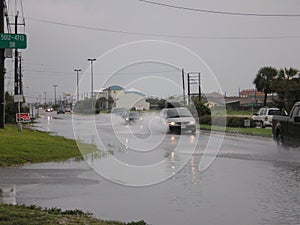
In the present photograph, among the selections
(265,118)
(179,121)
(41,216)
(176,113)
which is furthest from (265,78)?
(41,216)

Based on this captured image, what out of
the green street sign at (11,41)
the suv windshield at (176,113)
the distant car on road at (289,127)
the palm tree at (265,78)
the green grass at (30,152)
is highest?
the palm tree at (265,78)

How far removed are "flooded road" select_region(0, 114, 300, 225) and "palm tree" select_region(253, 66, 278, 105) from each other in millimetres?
50014

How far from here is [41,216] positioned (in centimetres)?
757

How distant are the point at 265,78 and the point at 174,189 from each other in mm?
58342

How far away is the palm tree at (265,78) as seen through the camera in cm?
6594

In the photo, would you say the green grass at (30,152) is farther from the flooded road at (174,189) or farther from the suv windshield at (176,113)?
the suv windshield at (176,113)

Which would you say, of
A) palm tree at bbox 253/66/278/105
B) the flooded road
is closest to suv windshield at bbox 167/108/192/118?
the flooded road

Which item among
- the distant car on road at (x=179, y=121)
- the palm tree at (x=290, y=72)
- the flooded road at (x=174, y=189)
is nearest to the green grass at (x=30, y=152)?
the flooded road at (x=174, y=189)

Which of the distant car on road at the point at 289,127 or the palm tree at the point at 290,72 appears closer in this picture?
the distant car on road at the point at 289,127

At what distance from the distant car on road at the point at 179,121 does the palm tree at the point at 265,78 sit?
33080mm

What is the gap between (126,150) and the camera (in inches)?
801

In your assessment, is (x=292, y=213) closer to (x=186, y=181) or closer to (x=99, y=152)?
(x=186, y=181)

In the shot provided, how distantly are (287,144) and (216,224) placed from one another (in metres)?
13.5

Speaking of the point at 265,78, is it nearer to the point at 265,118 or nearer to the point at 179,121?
the point at 265,118
